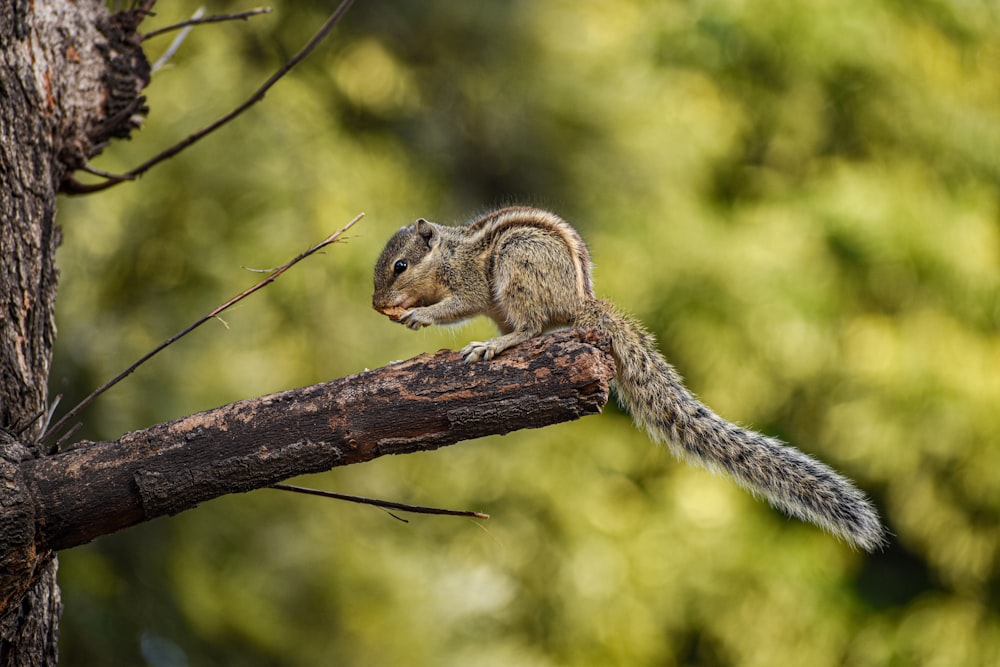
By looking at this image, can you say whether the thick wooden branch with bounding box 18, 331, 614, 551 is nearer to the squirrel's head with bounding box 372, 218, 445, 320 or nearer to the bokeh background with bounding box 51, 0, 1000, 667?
the squirrel's head with bounding box 372, 218, 445, 320

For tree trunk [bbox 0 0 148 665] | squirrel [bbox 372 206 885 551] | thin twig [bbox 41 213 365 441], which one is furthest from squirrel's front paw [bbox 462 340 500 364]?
tree trunk [bbox 0 0 148 665]

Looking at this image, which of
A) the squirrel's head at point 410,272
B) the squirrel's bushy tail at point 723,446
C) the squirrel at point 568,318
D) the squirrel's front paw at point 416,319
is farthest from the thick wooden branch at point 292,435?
the squirrel's head at point 410,272

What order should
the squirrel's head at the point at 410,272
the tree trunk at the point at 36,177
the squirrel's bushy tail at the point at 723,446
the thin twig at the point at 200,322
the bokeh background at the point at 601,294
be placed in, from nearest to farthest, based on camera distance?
the thin twig at the point at 200,322
the tree trunk at the point at 36,177
the squirrel's bushy tail at the point at 723,446
the squirrel's head at the point at 410,272
the bokeh background at the point at 601,294

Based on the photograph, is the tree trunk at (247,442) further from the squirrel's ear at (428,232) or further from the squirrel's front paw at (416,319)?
the squirrel's ear at (428,232)

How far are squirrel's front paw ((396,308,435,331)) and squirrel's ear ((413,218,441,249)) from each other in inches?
7.2

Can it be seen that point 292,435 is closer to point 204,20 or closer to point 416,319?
point 416,319

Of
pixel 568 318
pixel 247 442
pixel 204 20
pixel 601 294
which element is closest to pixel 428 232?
pixel 568 318

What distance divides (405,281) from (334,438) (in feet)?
2.51

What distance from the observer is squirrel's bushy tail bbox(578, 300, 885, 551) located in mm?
1754

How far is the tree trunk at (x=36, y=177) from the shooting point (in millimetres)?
1569

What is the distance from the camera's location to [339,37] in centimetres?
419

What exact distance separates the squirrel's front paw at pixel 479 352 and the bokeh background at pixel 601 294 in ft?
5.17

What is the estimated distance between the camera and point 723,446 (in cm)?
186

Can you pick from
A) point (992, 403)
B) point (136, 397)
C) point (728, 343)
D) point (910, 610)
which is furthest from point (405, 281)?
point (910, 610)
